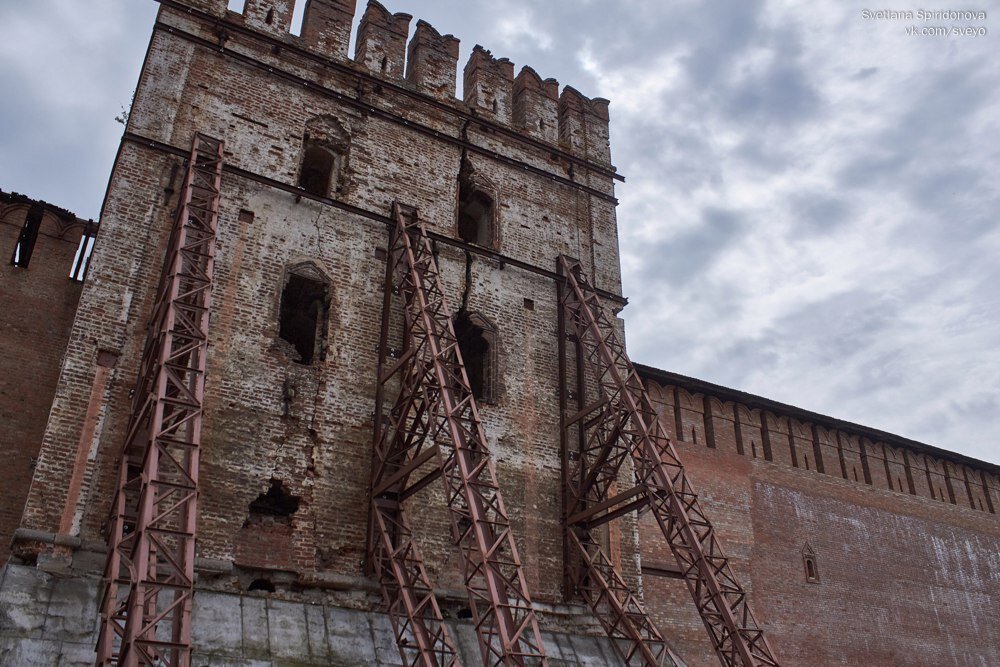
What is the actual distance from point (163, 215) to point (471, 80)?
23.4ft

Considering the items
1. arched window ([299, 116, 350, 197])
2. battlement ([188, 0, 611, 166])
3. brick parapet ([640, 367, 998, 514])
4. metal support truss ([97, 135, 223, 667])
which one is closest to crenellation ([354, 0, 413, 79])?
battlement ([188, 0, 611, 166])

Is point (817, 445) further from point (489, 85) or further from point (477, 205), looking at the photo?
point (489, 85)

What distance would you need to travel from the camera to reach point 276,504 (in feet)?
38.1

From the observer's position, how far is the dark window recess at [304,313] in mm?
12984

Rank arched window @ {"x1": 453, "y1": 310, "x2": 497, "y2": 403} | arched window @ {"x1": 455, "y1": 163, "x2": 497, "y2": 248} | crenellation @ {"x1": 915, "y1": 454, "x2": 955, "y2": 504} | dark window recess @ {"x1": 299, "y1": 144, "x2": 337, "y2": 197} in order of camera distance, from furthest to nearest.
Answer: crenellation @ {"x1": 915, "y1": 454, "x2": 955, "y2": 504} < arched window @ {"x1": 455, "y1": 163, "x2": 497, "y2": 248} < dark window recess @ {"x1": 299, "y1": 144, "x2": 337, "y2": 197} < arched window @ {"x1": 453, "y1": 310, "x2": 497, "y2": 403}

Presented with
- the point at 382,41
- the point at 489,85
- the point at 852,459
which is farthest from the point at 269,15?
the point at 852,459

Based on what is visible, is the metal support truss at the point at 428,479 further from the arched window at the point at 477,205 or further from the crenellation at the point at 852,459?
the crenellation at the point at 852,459

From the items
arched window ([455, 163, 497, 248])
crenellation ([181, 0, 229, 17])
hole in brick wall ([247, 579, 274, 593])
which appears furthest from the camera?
arched window ([455, 163, 497, 248])

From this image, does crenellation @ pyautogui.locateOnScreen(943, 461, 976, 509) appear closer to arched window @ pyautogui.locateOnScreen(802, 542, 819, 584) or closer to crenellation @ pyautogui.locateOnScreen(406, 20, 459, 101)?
arched window @ pyautogui.locateOnScreen(802, 542, 819, 584)

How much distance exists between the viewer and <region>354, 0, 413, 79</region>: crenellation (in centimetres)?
1588

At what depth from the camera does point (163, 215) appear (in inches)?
487

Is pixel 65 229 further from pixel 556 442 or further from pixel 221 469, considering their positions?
pixel 556 442

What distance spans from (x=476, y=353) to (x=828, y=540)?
30.9ft

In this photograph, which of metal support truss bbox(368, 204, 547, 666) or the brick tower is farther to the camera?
the brick tower
